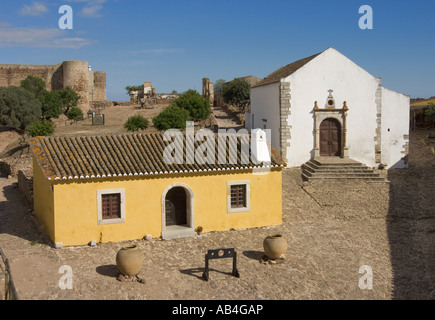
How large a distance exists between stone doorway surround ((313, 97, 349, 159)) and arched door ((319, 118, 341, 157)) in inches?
9.8

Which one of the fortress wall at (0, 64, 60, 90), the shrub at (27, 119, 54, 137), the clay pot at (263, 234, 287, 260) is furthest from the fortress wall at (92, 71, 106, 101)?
the clay pot at (263, 234, 287, 260)

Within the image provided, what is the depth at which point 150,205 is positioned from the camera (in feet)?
51.2

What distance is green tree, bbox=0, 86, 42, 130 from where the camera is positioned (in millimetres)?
36938

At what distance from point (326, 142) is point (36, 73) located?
133 ft

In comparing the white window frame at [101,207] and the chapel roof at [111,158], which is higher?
the chapel roof at [111,158]

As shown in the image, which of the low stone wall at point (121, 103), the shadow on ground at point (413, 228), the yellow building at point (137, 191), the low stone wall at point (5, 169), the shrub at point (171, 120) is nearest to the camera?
the shadow on ground at point (413, 228)

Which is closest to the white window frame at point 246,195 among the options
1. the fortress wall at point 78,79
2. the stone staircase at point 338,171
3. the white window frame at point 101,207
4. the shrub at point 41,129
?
the white window frame at point 101,207

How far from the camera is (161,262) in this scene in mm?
13680

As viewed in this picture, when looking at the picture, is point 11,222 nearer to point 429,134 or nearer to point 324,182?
point 324,182

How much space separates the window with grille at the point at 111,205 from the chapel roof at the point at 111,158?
806 millimetres

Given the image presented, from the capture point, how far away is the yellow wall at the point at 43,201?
14953mm

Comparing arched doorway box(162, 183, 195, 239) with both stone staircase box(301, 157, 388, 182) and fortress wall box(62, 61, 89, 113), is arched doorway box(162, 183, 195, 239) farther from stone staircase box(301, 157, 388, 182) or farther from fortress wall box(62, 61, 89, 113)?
fortress wall box(62, 61, 89, 113)

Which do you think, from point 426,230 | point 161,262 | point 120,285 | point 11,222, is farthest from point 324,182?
point 11,222

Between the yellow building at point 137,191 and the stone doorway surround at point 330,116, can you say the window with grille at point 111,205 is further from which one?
the stone doorway surround at point 330,116
